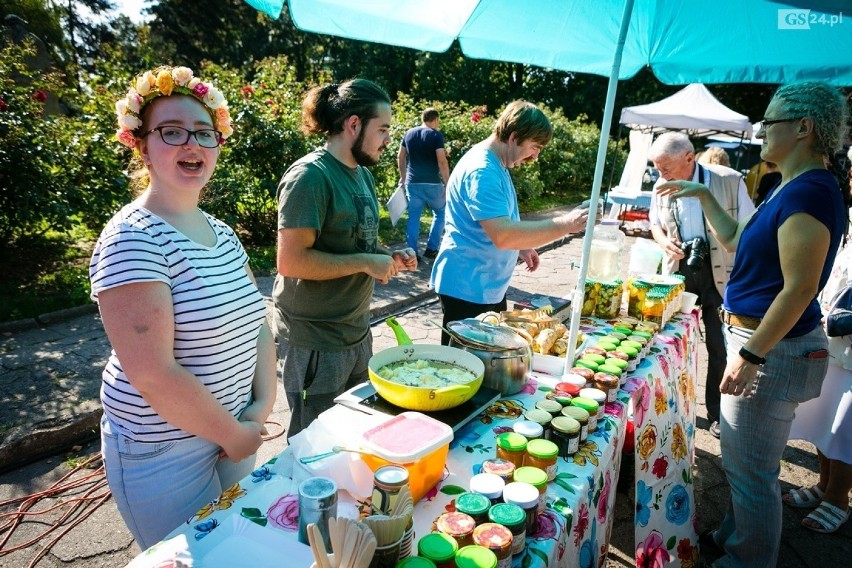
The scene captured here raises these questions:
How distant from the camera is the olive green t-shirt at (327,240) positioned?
179cm

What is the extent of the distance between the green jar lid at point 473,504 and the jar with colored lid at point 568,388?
0.63m

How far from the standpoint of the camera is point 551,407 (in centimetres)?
154

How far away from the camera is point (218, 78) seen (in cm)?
686

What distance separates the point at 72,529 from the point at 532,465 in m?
2.26

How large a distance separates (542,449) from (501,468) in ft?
0.42

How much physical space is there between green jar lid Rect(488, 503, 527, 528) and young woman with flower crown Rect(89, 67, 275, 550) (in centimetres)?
71

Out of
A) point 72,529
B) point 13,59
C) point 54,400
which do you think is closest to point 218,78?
point 13,59

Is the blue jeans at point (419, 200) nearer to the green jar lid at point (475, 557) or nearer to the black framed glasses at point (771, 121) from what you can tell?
the black framed glasses at point (771, 121)

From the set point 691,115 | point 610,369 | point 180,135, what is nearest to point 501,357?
point 610,369

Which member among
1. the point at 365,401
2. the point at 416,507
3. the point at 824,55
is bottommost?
the point at 416,507

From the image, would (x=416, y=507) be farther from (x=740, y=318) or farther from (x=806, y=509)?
(x=806, y=509)

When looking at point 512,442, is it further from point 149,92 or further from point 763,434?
point 149,92

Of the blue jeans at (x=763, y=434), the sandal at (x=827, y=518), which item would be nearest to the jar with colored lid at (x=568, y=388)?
the blue jeans at (x=763, y=434)

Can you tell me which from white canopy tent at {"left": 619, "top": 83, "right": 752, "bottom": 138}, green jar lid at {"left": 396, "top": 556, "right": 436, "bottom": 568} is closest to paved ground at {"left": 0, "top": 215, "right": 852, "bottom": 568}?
green jar lid at {"left": 396, "top": 556, "right": 436, "bottom": 568}
